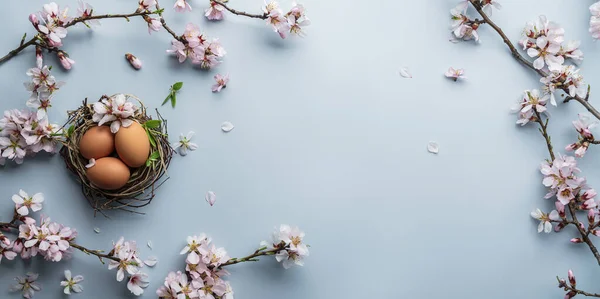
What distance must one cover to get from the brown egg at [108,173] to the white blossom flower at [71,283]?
0.98ft

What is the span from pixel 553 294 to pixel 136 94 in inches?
54.8

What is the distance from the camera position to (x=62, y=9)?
5.92ft

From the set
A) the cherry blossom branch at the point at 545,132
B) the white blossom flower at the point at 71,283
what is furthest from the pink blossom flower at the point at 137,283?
the cherry blossom branch at the point at 545,132

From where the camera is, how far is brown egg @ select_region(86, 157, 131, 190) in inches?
64.6

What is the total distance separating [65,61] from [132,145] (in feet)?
1.14

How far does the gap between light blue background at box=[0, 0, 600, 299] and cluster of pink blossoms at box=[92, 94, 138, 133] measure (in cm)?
16

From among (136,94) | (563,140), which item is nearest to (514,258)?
(563,140)

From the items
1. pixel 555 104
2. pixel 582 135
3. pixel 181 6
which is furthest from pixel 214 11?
pixel 582 135

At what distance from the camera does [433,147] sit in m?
1.91

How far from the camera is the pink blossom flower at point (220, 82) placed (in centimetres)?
183

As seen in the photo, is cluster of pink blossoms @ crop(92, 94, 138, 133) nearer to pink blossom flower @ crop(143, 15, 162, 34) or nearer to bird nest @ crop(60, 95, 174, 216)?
bird nest @ crop(60, 95, 174, 216)

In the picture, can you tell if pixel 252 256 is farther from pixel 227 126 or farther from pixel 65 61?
pixel 65 61

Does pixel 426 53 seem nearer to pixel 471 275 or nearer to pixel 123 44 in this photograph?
pixel 471 275

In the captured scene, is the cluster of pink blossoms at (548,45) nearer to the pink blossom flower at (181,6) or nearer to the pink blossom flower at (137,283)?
the pink blossom flower at (181,6)
